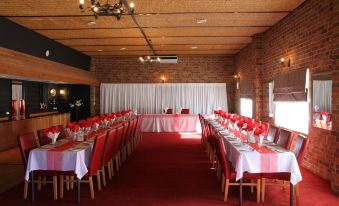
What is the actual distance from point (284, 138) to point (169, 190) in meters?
2.10

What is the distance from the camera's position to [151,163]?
7.38m

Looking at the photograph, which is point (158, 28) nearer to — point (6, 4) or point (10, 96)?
point (6, 4)

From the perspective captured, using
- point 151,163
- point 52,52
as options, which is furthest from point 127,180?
point 52,52

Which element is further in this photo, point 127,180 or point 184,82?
point 184,82

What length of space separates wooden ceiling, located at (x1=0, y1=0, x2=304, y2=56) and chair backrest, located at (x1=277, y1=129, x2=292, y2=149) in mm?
2681

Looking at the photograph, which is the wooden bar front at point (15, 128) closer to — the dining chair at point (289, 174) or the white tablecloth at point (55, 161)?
the white tablecloth at point (55, 161)

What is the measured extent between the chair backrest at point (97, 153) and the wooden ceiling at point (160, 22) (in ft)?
9.49

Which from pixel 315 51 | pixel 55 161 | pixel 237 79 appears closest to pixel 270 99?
pixel 315 51

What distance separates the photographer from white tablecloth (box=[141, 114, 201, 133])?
43.6ft

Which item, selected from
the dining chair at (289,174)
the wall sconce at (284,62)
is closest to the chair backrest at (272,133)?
the dining chair at (289,174)

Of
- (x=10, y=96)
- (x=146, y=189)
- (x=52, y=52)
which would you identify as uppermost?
(x=52, y=52)

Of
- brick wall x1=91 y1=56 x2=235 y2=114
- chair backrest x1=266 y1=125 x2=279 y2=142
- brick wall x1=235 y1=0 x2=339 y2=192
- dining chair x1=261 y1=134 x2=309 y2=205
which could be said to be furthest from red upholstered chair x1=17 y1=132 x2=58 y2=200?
brick wall x1=91 y1=56 x2=235 y2=114

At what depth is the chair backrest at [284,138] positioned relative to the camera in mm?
5146

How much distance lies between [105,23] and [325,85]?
532 cm
